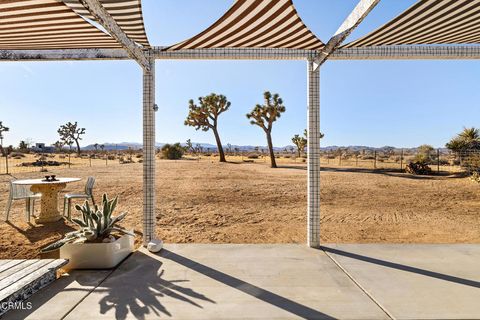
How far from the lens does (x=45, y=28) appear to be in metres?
3.59

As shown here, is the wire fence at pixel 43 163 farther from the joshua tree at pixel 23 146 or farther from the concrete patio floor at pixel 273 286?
the concrete patio floor at pixel 273 286

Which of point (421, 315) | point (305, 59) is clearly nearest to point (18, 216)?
point (305, 59)

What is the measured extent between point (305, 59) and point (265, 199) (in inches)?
230

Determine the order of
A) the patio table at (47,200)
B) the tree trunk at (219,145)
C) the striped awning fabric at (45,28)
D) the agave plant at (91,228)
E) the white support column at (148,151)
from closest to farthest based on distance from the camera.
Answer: the striped awning fabric at (45,28), the agave plant at (91,228), the white support column at (148,151), the patio table at (47,200), the tree trunk at (219,145)

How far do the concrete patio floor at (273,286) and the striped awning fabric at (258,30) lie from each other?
3.01m

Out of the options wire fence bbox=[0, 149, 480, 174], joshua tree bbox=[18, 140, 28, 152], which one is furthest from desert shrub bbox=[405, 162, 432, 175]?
joshua tree bbox=[18, 140, 28, 152]

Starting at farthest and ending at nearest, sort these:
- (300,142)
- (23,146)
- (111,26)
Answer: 1. (23,146)
2. (300,142)
3. (111,26)

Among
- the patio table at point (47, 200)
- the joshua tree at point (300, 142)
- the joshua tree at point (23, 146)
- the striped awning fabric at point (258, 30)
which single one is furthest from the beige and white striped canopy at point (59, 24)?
the joshua tree at point (23, 146)

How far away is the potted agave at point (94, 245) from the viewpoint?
11.2ft

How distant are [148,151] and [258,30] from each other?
2427mm

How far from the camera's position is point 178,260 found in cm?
373

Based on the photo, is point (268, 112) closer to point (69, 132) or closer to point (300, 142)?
point (300, 142)

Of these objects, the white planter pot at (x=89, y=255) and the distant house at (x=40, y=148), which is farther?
Result: the distant house at (x=40, y=148)

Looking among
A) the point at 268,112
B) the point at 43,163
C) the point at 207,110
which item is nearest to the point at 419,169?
the point at 268,112
